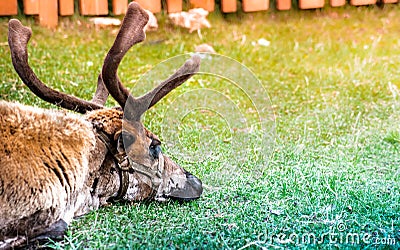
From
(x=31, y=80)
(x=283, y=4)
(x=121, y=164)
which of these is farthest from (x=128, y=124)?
(x=283, y=4)

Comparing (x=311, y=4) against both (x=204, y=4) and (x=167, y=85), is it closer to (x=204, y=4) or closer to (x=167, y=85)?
(x=204, y=4)

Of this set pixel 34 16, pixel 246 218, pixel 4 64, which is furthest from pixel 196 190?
pixel 34 16

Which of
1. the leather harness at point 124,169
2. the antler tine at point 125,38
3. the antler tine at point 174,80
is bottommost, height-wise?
the leather harness at point 124,169

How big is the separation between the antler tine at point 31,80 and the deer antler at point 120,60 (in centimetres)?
16

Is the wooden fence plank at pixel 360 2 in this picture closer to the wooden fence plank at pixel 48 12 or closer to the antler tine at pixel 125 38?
the wooden fence plank at pixel 48 12

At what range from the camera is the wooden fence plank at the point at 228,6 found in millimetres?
3711

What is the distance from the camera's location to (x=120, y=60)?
1739 millimetres

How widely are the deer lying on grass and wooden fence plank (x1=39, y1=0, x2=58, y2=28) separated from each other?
4.62 ft

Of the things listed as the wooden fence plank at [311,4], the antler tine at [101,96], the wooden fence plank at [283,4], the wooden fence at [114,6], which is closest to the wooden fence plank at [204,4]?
the wooden fence at [114,6]

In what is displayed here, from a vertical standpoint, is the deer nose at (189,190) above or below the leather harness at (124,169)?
below

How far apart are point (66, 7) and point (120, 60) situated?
66.1 inches

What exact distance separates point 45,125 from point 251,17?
237cm

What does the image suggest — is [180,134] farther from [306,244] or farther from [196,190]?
[306,244]

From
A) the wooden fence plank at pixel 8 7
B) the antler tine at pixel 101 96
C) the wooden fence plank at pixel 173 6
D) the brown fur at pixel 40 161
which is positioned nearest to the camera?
the brown fur at pixel 40 161
